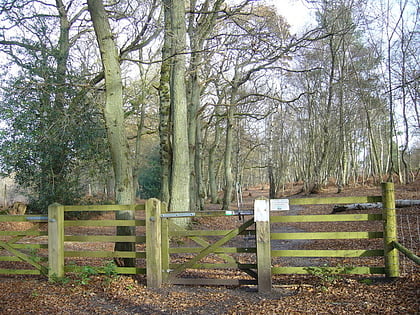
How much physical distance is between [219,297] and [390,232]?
2.86 m

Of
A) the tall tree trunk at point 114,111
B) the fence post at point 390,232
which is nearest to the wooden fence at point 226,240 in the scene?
the fence post at point 390,232

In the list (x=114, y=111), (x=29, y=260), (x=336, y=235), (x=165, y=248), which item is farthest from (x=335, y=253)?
(x=29, y=260)

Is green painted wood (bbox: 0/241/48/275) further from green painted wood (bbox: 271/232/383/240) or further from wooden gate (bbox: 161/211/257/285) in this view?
green painted wood (bbox: 271/232/383/240)

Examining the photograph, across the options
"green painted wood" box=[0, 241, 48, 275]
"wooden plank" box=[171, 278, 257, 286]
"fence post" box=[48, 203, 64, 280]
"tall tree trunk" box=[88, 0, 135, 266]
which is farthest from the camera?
"tall tree trunk" box=[88, 0, 135, 266]

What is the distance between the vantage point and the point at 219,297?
579cm

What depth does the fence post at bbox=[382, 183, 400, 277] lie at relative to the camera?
226 inches

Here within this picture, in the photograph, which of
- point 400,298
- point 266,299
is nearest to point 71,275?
point 266,299

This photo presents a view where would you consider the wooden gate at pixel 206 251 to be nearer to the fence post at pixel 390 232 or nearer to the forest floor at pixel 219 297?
the forest floor at pixel 219 297

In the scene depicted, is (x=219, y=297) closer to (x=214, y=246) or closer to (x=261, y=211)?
(x=214, y=246)

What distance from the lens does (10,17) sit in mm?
14438

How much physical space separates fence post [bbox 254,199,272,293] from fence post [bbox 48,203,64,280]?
369cm

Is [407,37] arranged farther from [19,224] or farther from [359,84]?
[19,224]

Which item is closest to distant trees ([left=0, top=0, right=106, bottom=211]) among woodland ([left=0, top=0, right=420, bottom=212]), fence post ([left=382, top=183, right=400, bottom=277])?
woodland ([left=0, top=0, right=420, bottom=212])

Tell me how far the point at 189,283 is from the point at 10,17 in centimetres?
1330
